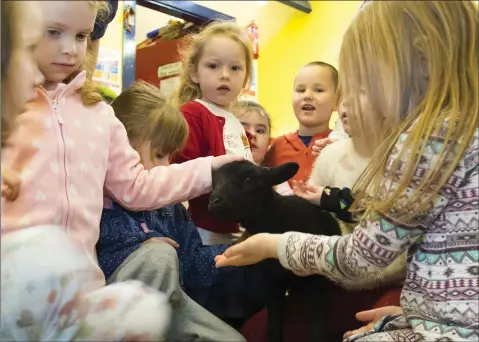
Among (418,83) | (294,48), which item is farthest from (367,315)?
(294,48)

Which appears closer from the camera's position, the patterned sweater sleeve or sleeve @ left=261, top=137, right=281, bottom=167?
the patterned sweater sleeve

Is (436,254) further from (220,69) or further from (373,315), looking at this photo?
(220,69)

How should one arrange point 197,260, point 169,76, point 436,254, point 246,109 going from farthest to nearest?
point 169,76 → point 246,109 → point 197,260 → point 436,254

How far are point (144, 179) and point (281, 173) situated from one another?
0.72ft

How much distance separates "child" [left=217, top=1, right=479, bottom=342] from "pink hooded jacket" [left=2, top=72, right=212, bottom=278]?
31 centimetres

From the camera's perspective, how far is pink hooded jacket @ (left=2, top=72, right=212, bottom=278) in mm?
687

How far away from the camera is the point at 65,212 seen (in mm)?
733

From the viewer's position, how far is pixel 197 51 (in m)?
1.30

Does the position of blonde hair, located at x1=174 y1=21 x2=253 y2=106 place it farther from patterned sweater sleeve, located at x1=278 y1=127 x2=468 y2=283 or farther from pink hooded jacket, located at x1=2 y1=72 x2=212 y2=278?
patterned sweater sleeve, located at x1=278 y1=127 x2=468 y2=283

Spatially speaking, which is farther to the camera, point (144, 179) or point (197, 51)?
point (197, 51)

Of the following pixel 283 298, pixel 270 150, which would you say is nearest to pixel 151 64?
pixel 270 150

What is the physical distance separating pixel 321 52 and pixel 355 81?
165 centimetres

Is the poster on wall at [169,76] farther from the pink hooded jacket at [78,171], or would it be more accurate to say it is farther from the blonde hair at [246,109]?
the pink hooded jacket at [78,171]

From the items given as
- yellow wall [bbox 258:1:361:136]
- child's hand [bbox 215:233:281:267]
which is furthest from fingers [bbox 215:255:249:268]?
yellow wall [bbox 258:1:361:136]
